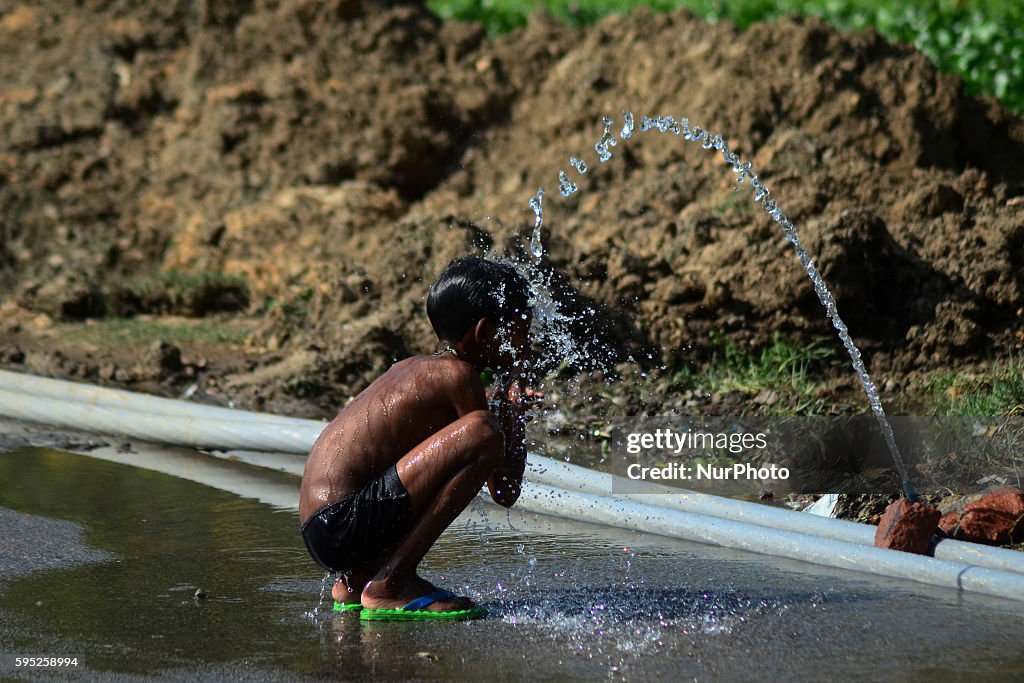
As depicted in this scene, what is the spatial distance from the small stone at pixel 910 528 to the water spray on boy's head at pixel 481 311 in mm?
1385

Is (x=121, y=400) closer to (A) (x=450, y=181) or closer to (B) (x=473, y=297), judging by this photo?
(B) (x=473, y=297)

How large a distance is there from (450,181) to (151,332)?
9.27 ft

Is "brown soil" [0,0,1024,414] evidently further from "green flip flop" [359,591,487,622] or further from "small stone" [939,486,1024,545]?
"green flip flop" [359,591,487,622]

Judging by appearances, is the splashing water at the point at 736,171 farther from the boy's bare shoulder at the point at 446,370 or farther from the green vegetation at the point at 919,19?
the green vegetation at the point at 919,19

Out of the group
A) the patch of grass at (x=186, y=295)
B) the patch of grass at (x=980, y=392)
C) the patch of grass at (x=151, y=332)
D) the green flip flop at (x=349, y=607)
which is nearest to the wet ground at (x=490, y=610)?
the green flip flop at (x=349, y=607)

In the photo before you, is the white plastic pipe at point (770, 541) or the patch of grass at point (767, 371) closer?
the white plastic pipe at point (770, 541)

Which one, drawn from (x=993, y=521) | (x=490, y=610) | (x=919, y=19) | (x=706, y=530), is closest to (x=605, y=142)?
(x=919, y=19)

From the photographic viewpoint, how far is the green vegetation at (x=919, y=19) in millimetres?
10016

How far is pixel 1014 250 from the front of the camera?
6879 millimetres

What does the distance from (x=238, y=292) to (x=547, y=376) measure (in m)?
3.62

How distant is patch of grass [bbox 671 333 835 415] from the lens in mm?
6555

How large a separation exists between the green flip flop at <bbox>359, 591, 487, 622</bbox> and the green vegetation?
738cm

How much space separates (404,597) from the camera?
3.80 metres

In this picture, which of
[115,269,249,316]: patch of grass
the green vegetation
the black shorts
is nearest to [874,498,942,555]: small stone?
the black shorts
